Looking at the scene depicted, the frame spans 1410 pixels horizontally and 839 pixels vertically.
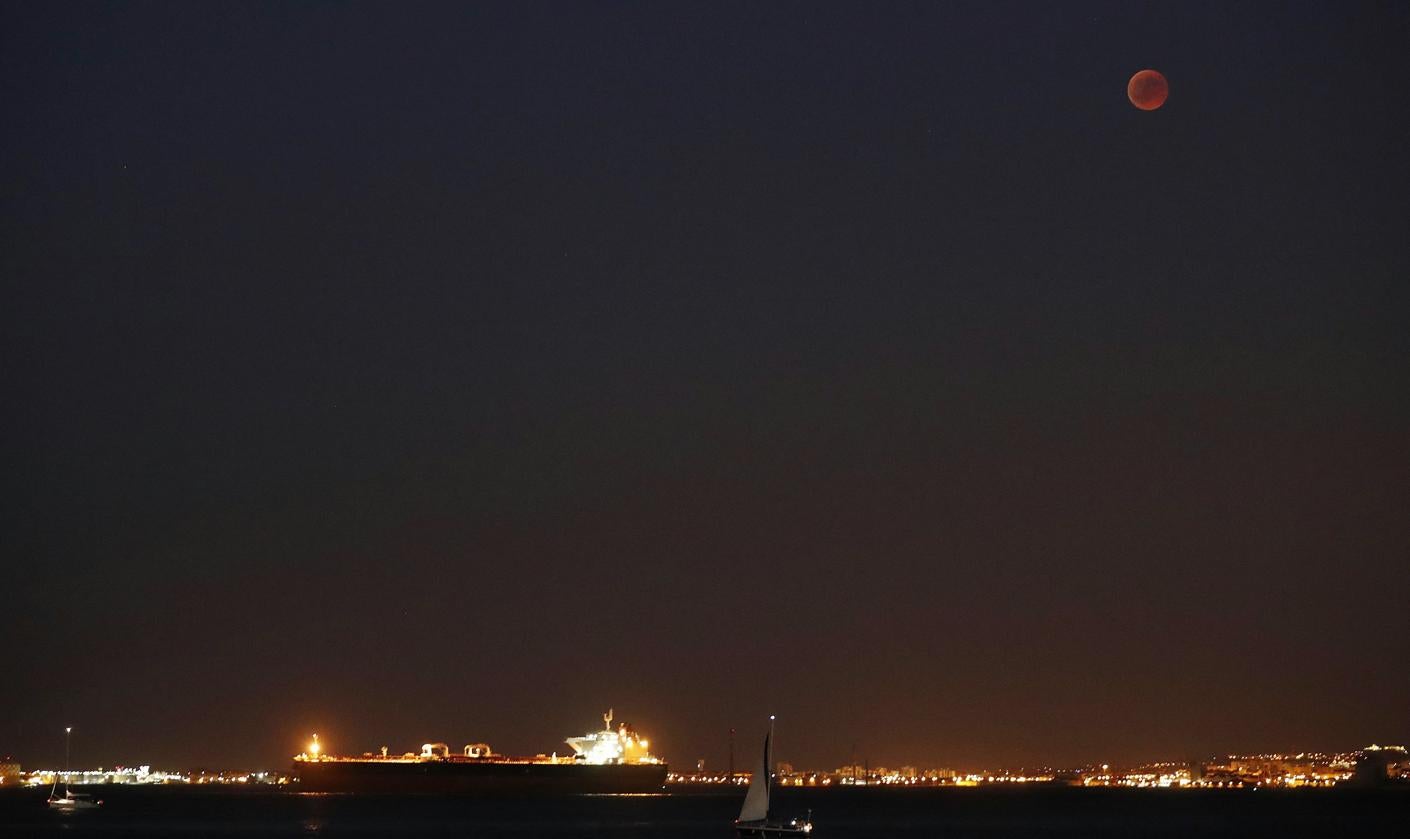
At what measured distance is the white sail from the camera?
80438 millimetres

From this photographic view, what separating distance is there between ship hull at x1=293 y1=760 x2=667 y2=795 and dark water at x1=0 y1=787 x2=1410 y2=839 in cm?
563

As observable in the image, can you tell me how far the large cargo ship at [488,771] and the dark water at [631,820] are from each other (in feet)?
19.1

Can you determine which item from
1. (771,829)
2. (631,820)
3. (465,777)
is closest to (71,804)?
(465,777)

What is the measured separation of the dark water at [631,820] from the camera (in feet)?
342

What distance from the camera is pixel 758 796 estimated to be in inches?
3221

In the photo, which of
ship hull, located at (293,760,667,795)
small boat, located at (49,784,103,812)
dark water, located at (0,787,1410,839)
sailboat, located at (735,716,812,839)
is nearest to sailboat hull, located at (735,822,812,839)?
sailboat, located at (735,716,812,839)

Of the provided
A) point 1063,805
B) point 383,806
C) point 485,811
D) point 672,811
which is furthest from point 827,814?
point 1063,805

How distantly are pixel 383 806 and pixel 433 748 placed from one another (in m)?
39.8

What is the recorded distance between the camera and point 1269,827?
11912 centimetres

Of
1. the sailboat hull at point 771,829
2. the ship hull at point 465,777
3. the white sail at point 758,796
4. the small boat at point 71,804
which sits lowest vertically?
the sailboat hull at point 771,829

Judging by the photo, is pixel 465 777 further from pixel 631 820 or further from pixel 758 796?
pixel 758 796

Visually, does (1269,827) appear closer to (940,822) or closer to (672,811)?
(940,822)

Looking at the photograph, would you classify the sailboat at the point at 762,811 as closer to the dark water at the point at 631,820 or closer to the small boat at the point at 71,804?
the dark water at the point at 631,820

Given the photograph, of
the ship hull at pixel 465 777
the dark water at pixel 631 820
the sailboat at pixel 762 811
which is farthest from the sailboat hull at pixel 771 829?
the ship hull at pixel 465 777
